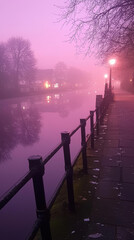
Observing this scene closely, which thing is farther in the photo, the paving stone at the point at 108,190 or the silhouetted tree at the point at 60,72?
the silhouetted tree at the point at 60,72

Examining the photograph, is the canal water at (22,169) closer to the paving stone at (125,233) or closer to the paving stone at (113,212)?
the paving stone at (113,212)

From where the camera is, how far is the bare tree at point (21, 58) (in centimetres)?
5488

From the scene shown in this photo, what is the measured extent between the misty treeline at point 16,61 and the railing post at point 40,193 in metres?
49.6

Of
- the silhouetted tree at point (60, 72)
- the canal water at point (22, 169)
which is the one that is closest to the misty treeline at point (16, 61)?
the canal water at point (22, 169)

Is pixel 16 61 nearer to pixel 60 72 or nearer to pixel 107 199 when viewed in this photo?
pixel 60 72

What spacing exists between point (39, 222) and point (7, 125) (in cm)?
1892

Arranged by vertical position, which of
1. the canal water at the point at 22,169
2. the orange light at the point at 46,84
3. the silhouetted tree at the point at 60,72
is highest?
the silhouetted tree at the point at 60,72

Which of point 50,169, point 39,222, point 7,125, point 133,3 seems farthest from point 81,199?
point 7,125

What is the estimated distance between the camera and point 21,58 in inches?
2195

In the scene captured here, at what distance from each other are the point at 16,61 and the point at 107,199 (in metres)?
56.7

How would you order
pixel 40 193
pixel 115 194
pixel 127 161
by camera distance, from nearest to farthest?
pixel 40 193, pixel 115 194, pixel 127 161

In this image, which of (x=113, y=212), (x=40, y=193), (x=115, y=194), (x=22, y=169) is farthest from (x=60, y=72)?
(x=40, y=193)

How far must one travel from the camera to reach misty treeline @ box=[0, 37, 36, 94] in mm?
50500

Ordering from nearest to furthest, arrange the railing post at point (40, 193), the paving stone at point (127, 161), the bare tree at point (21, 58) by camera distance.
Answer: the railing post at point (40, 193), the paving stone at point (127, 161), the bare tree at point (21, 58)
